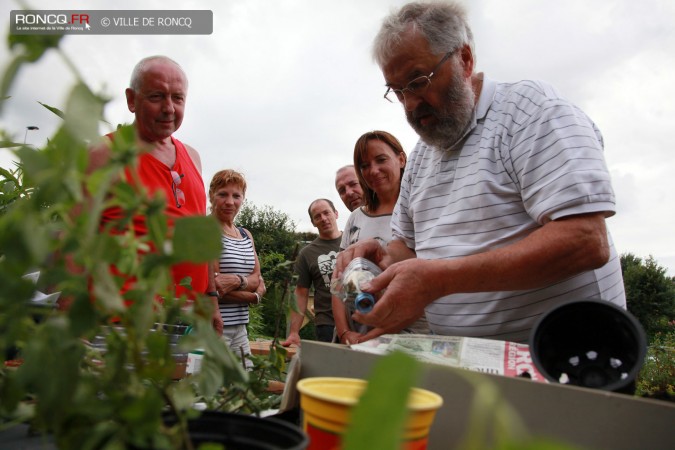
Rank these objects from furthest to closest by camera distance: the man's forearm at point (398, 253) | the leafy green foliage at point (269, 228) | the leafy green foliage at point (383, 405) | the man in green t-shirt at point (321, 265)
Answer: the leafy green foliage at point (269, 228) → the man in green t-shirt at point (321, 265) → the man's forearm at point (398, 253) → the leafy green foliage at point (383, 405)

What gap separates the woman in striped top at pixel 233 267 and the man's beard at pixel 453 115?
1.61m

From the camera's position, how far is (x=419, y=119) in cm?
174

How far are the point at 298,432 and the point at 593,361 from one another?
0.55 meters

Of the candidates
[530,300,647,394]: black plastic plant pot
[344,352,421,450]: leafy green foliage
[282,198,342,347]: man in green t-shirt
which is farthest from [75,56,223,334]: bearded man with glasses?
[344,352,421,450]: leafy green foliage

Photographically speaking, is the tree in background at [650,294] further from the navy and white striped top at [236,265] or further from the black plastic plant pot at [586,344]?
the black plastic plant pot at [586,344]

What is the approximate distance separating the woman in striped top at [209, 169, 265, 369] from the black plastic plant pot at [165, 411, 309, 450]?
2.50m

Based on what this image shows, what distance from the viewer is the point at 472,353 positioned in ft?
2.78

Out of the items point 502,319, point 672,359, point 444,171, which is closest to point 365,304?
point 502,319

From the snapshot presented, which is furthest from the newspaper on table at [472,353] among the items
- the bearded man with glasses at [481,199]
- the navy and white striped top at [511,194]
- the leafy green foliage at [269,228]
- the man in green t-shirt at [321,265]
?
the leafy green foliage at [269,228]

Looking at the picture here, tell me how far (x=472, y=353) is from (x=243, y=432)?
55 cm

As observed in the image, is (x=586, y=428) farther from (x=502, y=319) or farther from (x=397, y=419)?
(x=502, y=319)

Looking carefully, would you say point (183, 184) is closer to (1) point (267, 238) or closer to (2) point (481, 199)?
(2) point (481, 199)

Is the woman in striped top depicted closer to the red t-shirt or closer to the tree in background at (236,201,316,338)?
the red t-shirt

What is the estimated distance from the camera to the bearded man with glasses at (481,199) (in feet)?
3.93
